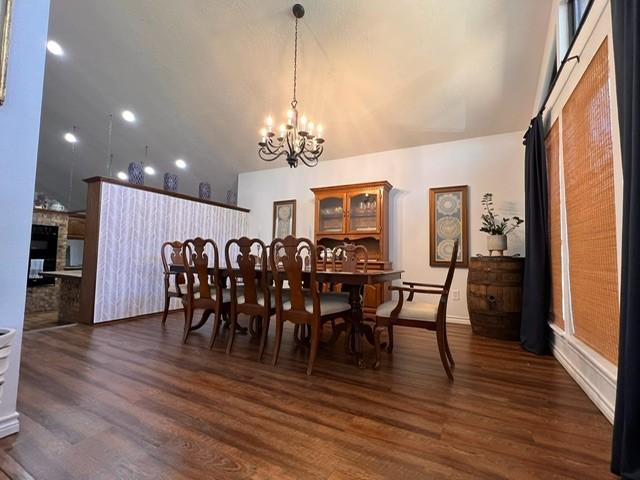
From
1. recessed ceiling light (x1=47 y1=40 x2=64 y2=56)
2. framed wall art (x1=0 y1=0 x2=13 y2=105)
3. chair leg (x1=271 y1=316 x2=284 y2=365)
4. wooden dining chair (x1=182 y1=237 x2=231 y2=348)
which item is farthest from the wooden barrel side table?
recessed ceiling light (x1=47 y1=40 x2=64 y2=56)

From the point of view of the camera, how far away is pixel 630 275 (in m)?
1.01

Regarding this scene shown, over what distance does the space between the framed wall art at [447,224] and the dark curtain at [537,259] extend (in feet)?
3.21

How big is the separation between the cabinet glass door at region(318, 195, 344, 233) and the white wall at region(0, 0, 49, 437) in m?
3.32

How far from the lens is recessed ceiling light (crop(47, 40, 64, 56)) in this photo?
12.0 feet

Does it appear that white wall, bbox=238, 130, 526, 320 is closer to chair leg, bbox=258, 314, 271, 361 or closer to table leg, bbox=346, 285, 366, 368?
table leg, bbox=346, 285, 366, 368

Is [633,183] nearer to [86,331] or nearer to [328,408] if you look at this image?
[328,408]

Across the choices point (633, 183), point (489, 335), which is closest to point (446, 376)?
point (489, 335)

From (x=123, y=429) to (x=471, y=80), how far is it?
13.1 feet

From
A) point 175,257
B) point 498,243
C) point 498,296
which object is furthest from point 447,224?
point 175,257

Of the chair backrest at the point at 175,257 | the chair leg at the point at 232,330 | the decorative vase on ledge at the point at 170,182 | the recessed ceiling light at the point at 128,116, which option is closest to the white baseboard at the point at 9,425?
the chair leg at the point at 232,330

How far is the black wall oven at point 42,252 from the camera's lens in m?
4.75

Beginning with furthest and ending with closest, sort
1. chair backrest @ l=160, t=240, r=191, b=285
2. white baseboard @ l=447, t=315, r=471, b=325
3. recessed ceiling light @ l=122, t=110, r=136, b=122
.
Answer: recessed ceiling light @ l=122, t=110, r=136, b=122, white baseboard @ l=447, t=315, r=471, b=325, chair backrest @ l=160, t=240, r=191, b=285

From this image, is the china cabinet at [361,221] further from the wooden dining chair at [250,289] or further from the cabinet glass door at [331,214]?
the wooden dining chair at [250,289]

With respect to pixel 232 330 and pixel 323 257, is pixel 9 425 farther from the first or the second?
pixel 323 257
